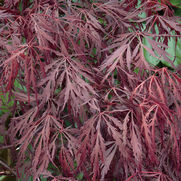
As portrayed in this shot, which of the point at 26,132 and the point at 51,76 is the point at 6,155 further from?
the point at 51,76

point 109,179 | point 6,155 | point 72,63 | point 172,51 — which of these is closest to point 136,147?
point 109,179

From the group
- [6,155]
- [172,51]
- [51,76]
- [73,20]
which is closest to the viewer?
[51,76]

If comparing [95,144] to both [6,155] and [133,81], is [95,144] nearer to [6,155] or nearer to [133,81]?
[133,81]

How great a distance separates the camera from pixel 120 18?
0.90 meters

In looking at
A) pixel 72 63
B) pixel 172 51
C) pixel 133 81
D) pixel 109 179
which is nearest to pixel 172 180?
pixel 109 179

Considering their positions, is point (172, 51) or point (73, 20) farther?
point (172, 51)

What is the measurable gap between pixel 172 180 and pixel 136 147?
23 cm

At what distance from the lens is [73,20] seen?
83cm

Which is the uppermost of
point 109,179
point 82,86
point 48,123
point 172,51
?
point 82,86

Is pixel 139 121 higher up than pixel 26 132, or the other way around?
pixel 139 121

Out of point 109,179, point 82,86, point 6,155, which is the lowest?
point 6,155

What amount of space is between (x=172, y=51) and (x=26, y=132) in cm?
110

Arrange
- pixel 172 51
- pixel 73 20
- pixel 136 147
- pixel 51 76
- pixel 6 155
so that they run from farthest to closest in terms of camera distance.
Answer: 1. pixel 172 51
2. pixel 6 155
3. pixel 73 20
4. pixel 51 76
5. pixel 136 147

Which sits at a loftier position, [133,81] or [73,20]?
[73,20]
